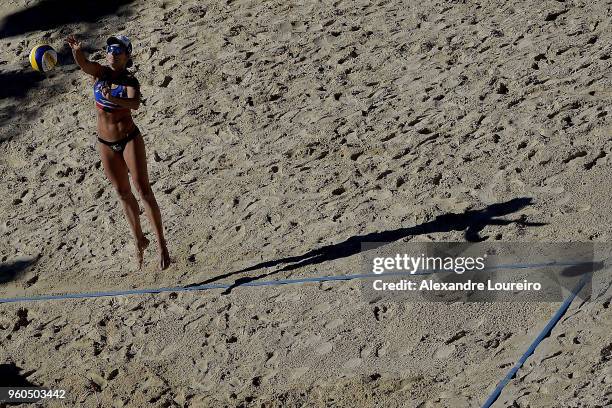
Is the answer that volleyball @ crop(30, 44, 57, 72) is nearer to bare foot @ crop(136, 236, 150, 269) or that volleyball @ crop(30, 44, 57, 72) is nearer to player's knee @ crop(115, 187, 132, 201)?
player's knee @ crop(115, 187, 132, 201)

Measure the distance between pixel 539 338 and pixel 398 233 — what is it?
4.81 feet

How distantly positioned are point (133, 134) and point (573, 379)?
328 cm

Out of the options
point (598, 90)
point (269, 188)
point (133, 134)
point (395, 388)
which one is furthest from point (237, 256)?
point (598, 90)

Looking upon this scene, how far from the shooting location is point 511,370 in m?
6.55

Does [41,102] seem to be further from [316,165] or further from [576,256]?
[576,256]

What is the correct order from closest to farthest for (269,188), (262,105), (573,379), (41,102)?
(573,379)
(269,188)
(262,105)
(41,102)

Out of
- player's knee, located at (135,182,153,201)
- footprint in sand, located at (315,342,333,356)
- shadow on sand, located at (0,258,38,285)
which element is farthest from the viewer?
shadow on sand, located at (0,258,38,285)

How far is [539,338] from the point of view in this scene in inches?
265

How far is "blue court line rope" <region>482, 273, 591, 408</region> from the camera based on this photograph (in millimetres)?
6430

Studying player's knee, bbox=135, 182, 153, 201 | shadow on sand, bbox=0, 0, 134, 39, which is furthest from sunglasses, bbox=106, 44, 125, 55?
shadow on sand, bbox=0, 0, 134, 39

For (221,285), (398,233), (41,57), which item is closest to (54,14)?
(41,57)

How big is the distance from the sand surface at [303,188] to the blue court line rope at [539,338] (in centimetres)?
5

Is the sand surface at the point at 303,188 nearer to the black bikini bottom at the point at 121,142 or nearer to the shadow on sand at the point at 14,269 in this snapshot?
the shadow on sand at the point at 14,269

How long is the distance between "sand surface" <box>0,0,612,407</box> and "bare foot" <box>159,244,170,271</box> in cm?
10
